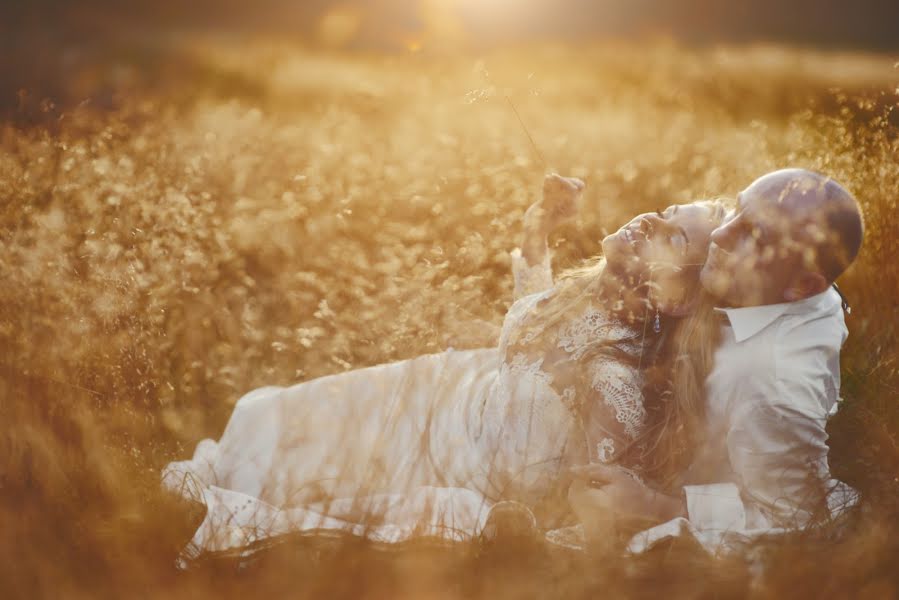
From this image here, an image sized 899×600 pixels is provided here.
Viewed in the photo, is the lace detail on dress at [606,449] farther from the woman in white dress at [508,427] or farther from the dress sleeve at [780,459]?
the dress sleeve at [780,459]

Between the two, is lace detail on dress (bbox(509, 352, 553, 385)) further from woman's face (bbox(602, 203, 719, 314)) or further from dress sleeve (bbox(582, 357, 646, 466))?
woman's face (bbox(602, 203, 719, 314))

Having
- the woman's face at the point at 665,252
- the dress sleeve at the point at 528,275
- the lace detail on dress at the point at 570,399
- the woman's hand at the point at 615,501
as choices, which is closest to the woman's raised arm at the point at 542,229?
the dress sleeve at the point at 528,275

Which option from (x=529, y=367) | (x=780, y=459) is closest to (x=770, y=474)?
(x=780, y=459)

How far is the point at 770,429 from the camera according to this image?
6.10 feet

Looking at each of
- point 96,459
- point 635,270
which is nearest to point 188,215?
point 96,459

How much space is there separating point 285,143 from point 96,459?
181cm

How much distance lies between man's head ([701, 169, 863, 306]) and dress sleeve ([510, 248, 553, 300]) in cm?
90

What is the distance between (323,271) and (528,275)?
74 cm

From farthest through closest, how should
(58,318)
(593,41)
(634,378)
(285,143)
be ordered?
(593,41)
(285,143)
(58,318)
(634,378)

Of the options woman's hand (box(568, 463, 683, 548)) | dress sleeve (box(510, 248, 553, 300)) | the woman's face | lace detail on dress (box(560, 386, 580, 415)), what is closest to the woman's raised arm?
dress sleeve (box(510, 248, 553, 300))

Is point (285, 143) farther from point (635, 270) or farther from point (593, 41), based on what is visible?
point (593, 41)

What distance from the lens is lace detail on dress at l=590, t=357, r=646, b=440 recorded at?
194 centimetres

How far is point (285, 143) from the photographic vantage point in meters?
3.43

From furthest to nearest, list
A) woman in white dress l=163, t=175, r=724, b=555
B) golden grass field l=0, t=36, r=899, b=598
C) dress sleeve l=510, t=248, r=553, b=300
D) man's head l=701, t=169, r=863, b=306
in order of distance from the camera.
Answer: dress sleeve l=510, t=248, r=553, b=300
woman in white dress l=163, t=175, r=724, b=555
man's head l=701, t=169, r=863, b=306
golden grass field l=0, t=36, r=899, b=598
